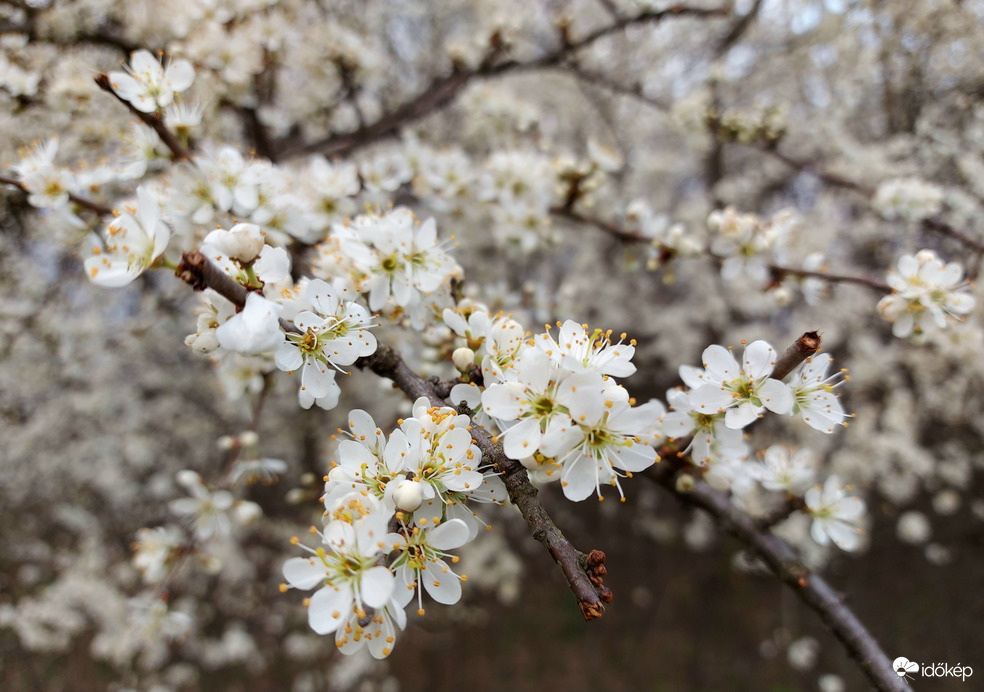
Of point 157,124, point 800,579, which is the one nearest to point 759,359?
point 800,579

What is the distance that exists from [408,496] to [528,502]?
0.23 metres

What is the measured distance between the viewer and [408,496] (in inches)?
33.6

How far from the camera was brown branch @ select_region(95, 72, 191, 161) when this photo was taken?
131 cm

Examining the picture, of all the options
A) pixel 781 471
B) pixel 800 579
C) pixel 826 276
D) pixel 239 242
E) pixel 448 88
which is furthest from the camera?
pixel 448 88

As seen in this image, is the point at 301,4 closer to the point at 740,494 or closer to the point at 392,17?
the point at 392,17

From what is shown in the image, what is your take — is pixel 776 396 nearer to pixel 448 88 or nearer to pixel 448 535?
pixel 448 535

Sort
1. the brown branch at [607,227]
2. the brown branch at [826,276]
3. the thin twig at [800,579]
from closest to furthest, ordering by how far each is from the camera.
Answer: the thin twig at [800,579] → the brown branch at [826,276] → the brown branch at [607,227]

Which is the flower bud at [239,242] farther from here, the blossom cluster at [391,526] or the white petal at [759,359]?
the white petal at [759,359]

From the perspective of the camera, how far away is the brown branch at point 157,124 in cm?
131

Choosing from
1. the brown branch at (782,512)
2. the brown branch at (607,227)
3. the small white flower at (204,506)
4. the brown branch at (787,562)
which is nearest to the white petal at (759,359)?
the brown branch at (787,562)

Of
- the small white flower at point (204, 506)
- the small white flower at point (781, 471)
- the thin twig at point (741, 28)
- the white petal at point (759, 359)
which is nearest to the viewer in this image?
the white petal at point (759, 359)

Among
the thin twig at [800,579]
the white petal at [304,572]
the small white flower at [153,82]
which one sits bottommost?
the thin twig at [800,579]

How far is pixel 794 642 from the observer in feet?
15.0

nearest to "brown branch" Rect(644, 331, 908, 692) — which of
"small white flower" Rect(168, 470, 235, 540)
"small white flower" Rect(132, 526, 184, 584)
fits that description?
"small white flower" Rect(168, 470, 235, 540)
